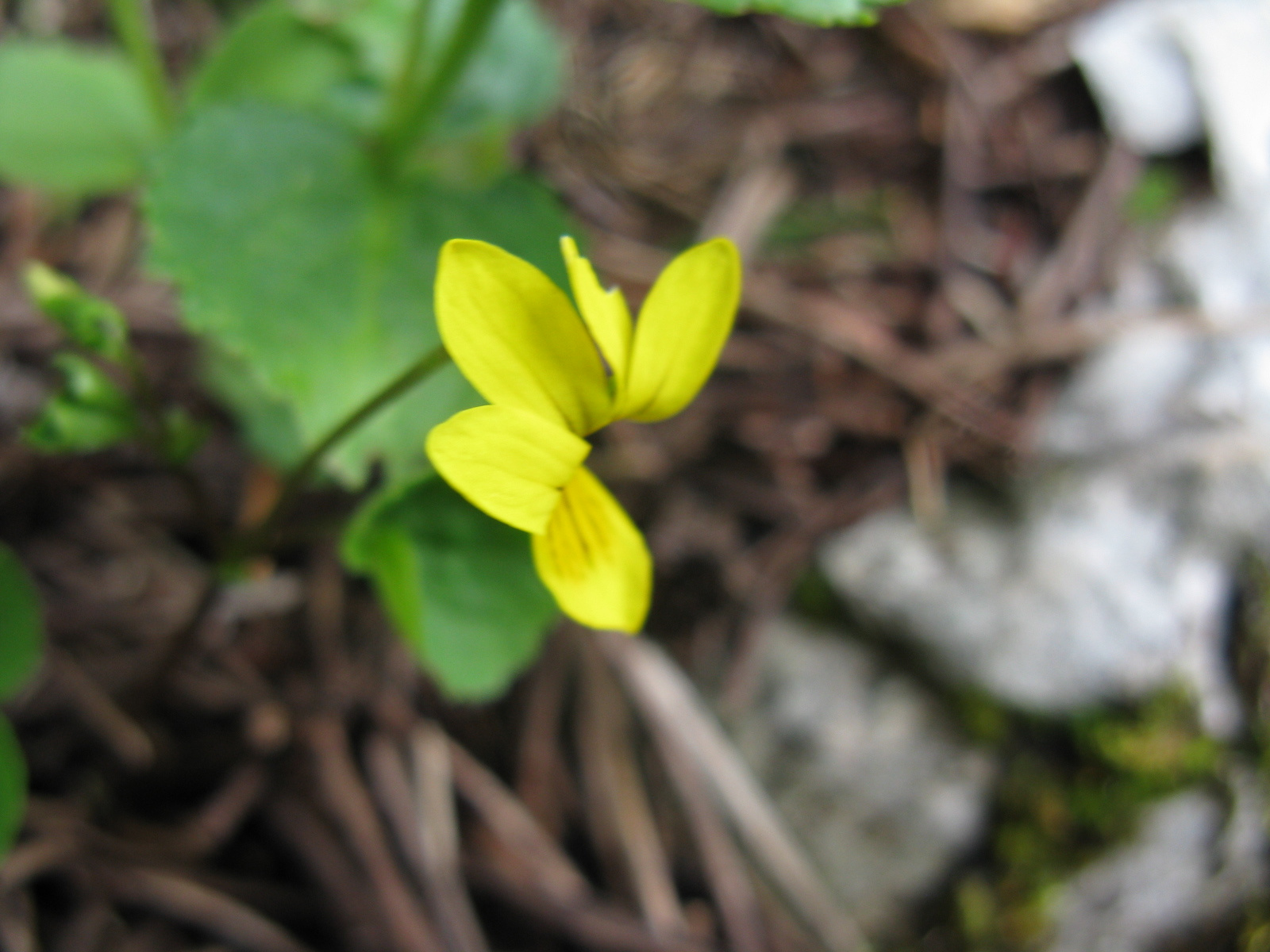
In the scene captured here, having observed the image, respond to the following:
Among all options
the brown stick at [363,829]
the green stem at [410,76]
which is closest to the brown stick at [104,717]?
the brown stick at [363,829]

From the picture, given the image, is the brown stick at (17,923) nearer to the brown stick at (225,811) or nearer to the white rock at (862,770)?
the brown stick at (225,811)

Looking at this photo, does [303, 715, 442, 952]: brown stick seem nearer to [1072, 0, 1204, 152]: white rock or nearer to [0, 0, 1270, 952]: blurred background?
[0, 0, 1270, 952]: blurred background

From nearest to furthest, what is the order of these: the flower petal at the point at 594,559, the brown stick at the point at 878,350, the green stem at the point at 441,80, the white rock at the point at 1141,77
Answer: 1. the flower petal at the point at 594,559
2. the green stem at the point at 441,80
3. the brown stick at the point at 878,350
4. the white rock at the point at 1141,77

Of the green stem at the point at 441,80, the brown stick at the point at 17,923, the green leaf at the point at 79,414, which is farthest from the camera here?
the brown stick at the point at 17,923

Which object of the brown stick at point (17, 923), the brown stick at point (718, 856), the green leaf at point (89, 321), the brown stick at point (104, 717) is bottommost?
the brown stick at point (718, 856)

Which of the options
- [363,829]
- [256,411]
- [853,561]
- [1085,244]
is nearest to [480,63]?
[256,411]

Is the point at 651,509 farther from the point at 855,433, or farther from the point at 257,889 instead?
the point at 257,889
